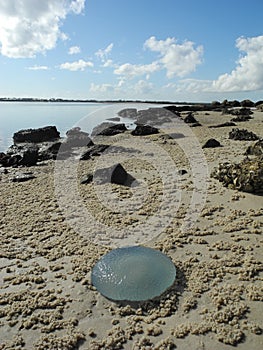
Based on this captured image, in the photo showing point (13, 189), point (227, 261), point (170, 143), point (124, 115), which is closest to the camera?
point (227, 261)

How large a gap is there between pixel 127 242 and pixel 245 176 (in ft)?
13.0

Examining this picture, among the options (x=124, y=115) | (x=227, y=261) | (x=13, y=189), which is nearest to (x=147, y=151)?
(x=13, y=189)

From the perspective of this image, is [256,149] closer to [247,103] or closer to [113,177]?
[113,177]

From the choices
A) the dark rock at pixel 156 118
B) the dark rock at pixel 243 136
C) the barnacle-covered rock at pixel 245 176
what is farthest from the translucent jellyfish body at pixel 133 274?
the dark rock at pixel 156 118

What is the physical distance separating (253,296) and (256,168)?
483 cm

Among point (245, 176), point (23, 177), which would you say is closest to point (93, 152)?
point (23, 177)

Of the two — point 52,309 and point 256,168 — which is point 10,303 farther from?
point 256,168

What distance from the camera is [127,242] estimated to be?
6.43 meters

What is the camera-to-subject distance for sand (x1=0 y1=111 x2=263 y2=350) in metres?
3.88

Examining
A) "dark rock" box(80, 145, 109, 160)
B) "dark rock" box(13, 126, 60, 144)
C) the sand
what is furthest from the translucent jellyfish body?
"dark rock" box(13, 126, 60, 144)

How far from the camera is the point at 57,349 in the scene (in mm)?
3707

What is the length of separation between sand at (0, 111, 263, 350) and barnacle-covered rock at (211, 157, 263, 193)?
24 centimetres

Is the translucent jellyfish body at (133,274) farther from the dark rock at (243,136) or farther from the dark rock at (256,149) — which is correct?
the dark rock at (243,136)

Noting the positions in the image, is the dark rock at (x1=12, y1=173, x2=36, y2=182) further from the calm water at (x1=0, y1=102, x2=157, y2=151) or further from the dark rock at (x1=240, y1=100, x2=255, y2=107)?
the dark rock at (x1=240, y1=100, x2=255, y2=107)
